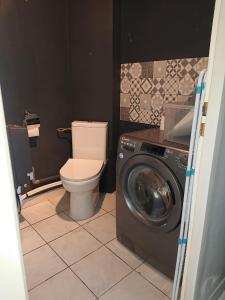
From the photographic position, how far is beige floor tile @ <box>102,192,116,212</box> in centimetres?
235

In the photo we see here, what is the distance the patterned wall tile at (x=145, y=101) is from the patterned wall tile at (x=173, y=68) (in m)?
0.29

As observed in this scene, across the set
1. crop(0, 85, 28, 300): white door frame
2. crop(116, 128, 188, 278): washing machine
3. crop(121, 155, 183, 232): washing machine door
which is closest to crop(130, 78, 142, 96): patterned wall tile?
crop(116, 128, 188, 278): washing machine

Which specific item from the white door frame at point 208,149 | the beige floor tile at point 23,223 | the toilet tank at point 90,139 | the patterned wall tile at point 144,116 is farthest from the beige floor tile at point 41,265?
the patterned wall tile at point 144,116

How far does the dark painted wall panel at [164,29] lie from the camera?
1.67 metres

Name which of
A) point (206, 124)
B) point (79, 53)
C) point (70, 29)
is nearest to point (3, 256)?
point (206, 124)

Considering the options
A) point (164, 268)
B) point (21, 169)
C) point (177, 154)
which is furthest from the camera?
point (164, 268)

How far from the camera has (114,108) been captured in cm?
237

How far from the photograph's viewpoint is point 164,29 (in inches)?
74.5

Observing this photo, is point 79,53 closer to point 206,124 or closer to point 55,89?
point 55,89

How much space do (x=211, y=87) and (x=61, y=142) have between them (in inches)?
82.5

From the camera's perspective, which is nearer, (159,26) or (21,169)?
(21,169)

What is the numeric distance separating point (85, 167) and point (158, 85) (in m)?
1.05

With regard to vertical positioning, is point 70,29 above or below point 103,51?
above

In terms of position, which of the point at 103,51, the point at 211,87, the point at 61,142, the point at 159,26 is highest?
the point at 159,26
